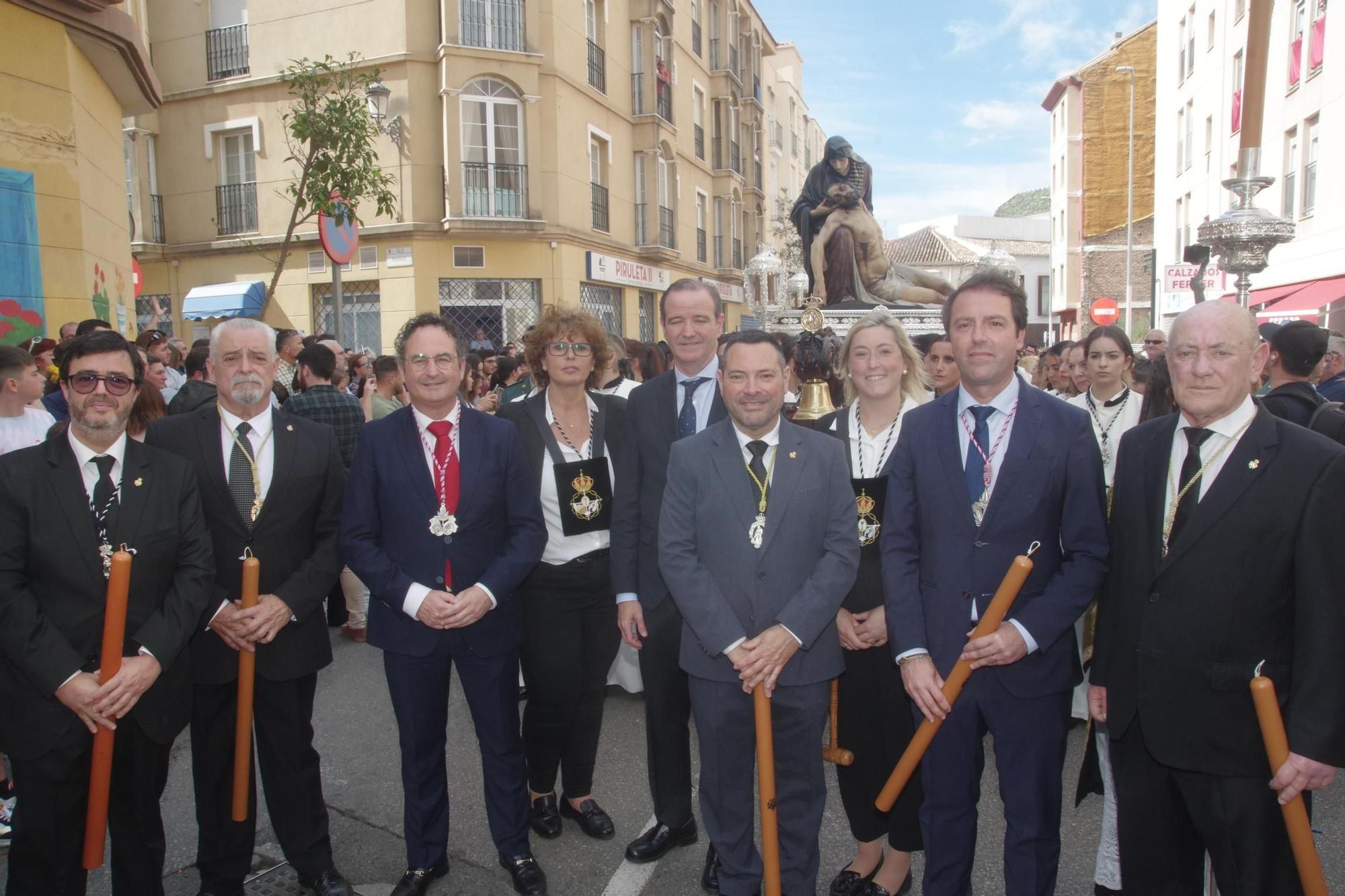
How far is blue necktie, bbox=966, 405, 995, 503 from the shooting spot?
2865mm

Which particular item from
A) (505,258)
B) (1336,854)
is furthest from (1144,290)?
(1336,854)

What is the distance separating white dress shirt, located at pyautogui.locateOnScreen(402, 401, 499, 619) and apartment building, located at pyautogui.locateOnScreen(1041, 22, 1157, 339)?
41611 millimetres

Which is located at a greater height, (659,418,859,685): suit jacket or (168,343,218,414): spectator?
(168,343,218,414): spectator

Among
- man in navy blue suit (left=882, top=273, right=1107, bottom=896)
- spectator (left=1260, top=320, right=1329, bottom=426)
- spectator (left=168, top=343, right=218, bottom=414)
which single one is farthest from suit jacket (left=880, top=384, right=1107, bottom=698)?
spectator (left=168, top=343, right=218, bottom=414)

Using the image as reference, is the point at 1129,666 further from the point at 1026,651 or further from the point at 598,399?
the point at 598,399

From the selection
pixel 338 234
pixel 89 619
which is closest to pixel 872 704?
pixel 89 619

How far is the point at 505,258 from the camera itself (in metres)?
18.7

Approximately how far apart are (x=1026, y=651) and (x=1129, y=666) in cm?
29

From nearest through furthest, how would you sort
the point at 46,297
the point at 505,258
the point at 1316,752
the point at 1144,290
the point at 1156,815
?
the point at 1316,752 → the point at 1156,815 → the point at 46,297 → the point at 505,258 → the point at 1144,290

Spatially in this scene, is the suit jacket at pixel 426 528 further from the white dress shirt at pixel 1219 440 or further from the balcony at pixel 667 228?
the balcony at pixel 667 228

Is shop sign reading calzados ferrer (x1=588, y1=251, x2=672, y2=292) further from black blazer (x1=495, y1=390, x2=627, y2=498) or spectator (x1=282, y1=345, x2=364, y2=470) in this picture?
black blazer (x1=495, y1=390, x2=627, y2=498)

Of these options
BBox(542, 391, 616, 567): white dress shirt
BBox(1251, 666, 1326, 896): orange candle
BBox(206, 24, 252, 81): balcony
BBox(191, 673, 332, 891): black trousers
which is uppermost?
BBox(206, 24, 252, 81): balcony

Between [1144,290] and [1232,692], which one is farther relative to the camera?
[1144,290]

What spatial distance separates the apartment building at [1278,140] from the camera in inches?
617
